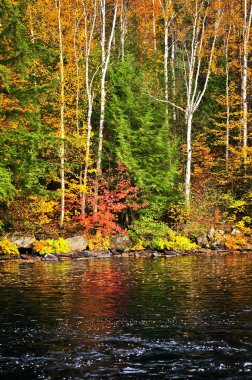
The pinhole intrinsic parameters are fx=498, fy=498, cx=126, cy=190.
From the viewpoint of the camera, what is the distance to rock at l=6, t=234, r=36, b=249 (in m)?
22.7

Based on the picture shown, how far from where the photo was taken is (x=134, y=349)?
310 inches

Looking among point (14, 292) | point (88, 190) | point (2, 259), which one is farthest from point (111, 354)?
point (88, 190)

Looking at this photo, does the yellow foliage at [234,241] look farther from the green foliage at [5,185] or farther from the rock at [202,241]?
the green foliage at [5,185]

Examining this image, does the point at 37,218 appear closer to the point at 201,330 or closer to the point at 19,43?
the point at 19,43

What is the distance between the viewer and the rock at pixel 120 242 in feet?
80.2

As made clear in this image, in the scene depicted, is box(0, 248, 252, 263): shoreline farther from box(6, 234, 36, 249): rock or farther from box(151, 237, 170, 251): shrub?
box(6, 234, 36, 249): rock

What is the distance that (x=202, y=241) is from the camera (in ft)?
84.8

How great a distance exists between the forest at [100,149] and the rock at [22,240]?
72 cm

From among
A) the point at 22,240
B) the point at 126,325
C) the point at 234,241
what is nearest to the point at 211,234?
the point at 234,241

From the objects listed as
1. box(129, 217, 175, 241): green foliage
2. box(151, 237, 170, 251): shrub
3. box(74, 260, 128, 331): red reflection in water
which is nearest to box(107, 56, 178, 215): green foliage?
box(129, 217, 175, 241): green foliage

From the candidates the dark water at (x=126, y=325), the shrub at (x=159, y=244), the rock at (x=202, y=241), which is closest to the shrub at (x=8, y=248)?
the dark water at (x=126, y=325)

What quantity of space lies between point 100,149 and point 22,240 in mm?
6639

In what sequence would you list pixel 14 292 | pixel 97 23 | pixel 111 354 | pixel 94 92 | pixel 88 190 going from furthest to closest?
pixel 97 23, pixel 94 92, pixel 88 190, pixel 14 292, pixel 111 354

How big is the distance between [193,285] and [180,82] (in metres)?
22.8
